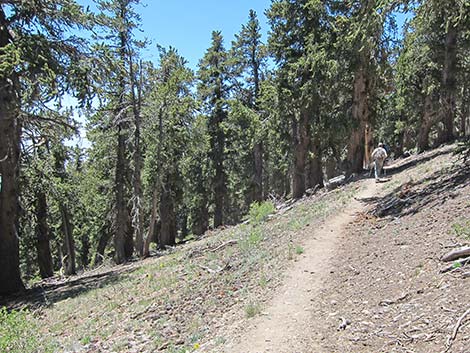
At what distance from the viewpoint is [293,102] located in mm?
21281

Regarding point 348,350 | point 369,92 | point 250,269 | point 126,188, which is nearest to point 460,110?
point 369,92

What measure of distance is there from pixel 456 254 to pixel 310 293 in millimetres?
2474

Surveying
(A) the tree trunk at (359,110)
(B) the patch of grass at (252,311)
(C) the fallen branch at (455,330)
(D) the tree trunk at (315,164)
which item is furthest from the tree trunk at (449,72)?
(C) the fallen branch at (455,330)

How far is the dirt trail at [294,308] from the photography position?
5.81 m

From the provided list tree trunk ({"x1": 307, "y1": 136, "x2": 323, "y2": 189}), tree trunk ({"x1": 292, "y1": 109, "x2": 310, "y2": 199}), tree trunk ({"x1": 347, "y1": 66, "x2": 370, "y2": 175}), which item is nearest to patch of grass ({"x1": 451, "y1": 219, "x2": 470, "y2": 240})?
tree trunk ({"x1": 347, "y1": 66, "x2": 370, "y2": 175})

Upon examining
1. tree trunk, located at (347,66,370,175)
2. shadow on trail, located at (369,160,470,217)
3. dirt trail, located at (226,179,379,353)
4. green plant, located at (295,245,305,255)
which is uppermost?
tree trunk, located at (347,66,370,175)

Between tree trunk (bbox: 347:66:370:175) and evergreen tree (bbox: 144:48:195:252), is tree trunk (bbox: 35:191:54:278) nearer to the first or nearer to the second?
evergreen tree (bbox: 144:48:195:252)

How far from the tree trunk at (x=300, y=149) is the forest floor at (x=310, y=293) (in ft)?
29.5

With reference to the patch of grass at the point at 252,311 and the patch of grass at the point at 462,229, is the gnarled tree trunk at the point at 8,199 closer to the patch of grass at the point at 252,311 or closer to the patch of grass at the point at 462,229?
the patch of grass at the point at 252,311

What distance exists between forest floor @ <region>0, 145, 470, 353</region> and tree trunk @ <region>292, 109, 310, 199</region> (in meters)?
8.99

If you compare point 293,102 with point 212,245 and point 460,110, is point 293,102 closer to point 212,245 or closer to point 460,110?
point 212,245

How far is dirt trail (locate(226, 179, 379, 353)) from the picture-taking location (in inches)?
229

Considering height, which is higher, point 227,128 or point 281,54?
point 281,54

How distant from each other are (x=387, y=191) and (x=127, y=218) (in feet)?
50.1
